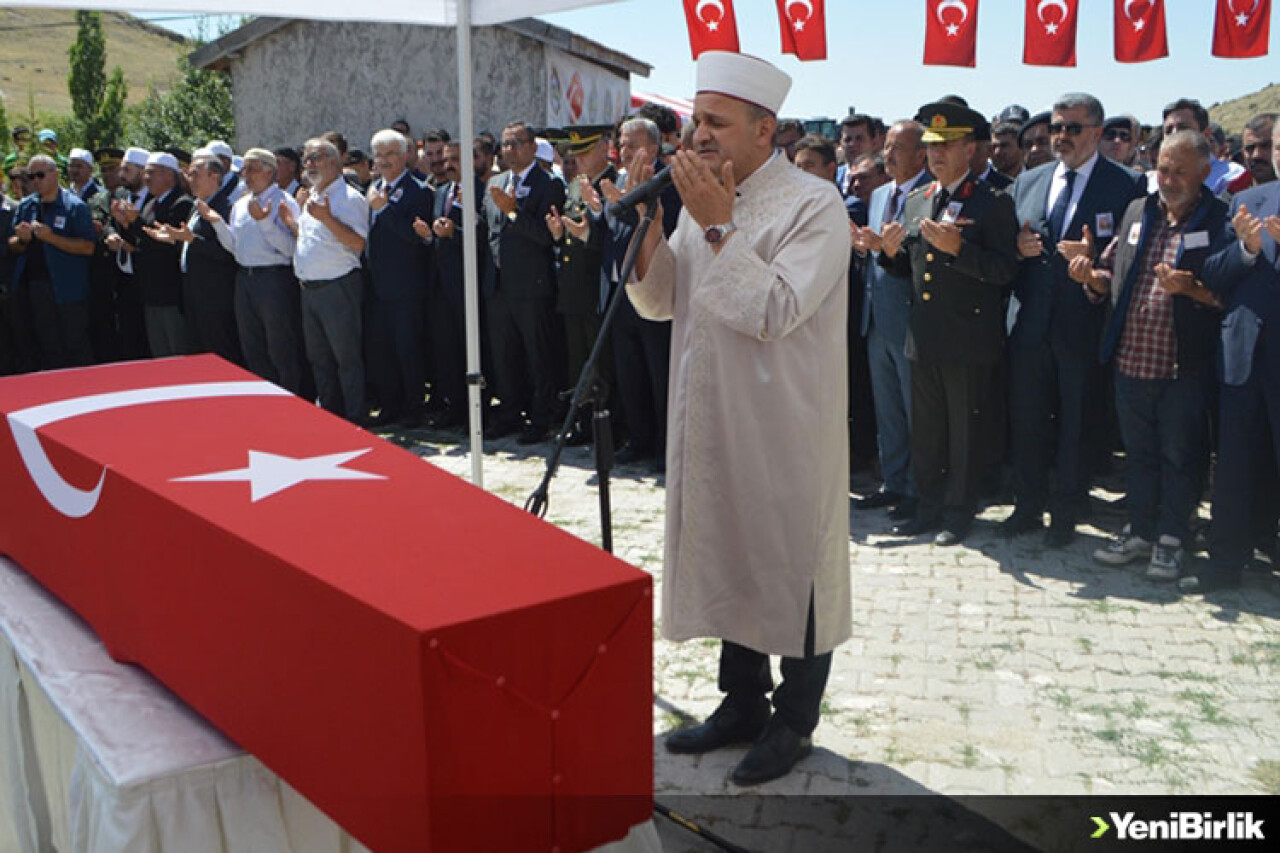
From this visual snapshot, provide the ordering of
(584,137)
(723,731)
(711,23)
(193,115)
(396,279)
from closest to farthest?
(723,731)
(711,23)
(584,137)
(396,279)
(193,115)

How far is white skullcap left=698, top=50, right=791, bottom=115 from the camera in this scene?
9.29 ft

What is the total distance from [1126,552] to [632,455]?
3086 mm

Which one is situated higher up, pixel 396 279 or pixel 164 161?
pixel 164 161

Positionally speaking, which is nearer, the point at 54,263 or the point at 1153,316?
the point at 1153,316

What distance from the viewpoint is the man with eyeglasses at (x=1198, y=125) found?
254 inches

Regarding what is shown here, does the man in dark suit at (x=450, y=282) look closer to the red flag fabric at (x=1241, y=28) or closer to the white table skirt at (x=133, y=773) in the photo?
the red flag fabric at (x=1241, y=28)

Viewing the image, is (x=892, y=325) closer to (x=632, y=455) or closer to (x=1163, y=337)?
(x=1163, y=337)

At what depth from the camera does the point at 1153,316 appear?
16.0ft

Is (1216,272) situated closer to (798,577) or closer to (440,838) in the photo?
(798,577)

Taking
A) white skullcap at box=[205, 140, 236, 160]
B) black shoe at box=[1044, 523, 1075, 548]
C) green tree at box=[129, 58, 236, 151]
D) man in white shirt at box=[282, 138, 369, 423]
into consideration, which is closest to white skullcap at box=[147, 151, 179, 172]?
white skullcap at box=[205, 140, 236, 160]

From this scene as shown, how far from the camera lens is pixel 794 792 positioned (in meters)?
3.16

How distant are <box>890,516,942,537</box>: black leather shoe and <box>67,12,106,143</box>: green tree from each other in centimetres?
5025

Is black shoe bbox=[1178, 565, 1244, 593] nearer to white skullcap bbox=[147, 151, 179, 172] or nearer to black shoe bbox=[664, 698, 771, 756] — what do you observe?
black shoe bbox=[664, 698, 771, 756]

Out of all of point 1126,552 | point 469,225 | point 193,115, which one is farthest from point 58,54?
point 1126,552
